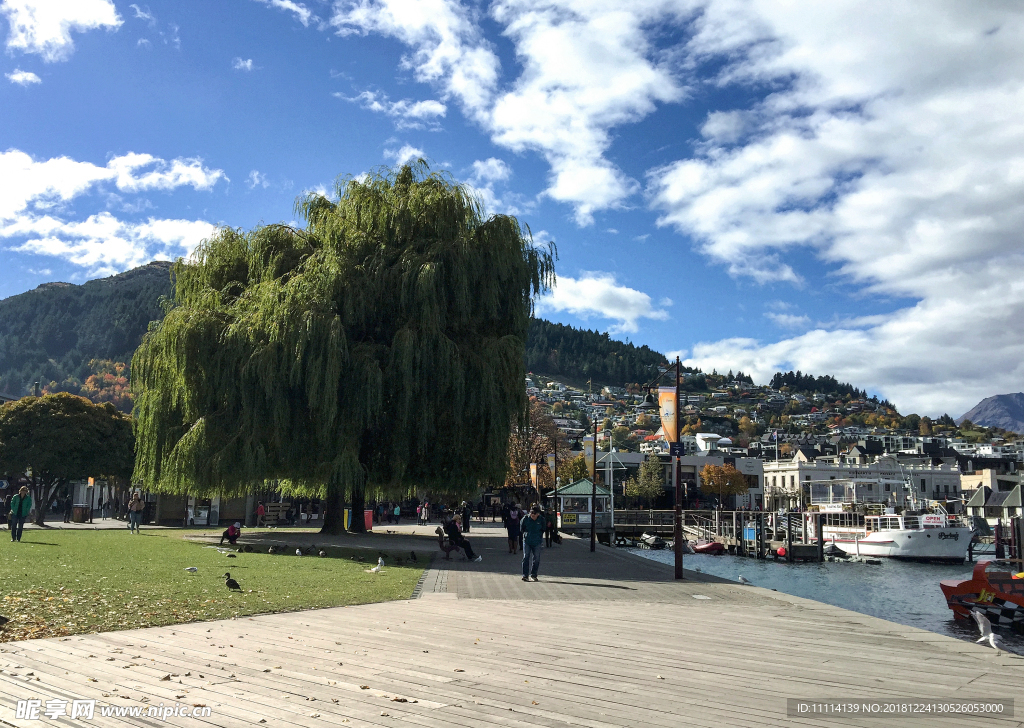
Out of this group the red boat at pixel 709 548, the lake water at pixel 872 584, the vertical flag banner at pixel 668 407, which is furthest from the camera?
the red boat at pixel 709 548

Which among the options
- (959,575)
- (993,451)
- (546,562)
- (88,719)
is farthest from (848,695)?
(993,451)

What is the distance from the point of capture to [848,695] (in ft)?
21.2

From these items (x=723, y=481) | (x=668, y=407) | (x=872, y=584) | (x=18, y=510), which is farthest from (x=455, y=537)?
(x=723, y=481)

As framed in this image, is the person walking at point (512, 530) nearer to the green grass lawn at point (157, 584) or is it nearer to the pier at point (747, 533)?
the green grass lawn at point (157, 584)

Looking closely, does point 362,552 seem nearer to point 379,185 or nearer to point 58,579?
point 58,579

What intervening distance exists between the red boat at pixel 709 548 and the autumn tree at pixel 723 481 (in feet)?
215

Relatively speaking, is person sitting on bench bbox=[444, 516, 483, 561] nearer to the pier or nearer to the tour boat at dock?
the pier

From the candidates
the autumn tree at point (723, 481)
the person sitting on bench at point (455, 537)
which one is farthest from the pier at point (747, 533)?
the autumn tree at point (723, 481)

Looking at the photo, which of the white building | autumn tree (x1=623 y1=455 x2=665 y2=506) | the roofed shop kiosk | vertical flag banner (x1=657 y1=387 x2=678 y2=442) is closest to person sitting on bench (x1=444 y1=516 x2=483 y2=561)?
vertical flag banner (x1=657 y1=387 x2=678 y2=442)

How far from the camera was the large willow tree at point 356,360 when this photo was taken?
2684 cm

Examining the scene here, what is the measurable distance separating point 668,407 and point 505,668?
13829 mm

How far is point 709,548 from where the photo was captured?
54875 millimetres

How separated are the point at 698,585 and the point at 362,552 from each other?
10720 mm

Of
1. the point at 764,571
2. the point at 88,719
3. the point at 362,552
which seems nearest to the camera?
the point at 88,719
